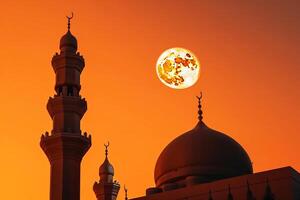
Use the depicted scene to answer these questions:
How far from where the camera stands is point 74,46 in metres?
24.2

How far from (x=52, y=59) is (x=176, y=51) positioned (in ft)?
17.4

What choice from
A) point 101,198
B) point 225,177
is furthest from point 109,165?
point 225,177

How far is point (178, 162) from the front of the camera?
80.4 ft

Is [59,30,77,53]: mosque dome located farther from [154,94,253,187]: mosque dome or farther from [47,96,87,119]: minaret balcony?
[154,94,253,187]: mosque dome

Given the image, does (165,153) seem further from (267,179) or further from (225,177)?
(267,179)

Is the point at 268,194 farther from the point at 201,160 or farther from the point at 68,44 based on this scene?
the point at 68,44

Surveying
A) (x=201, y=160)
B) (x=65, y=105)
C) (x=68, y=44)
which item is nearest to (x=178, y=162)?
(x=201, y=160)

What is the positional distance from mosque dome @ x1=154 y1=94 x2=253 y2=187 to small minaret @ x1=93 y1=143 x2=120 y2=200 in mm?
4615

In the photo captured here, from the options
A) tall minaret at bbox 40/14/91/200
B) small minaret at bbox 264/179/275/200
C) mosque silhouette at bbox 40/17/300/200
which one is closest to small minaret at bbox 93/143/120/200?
mosque silhouette at bbox 40/17/300/200

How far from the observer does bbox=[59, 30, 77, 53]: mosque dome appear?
2388 centimetres

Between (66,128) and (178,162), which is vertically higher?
(66,128)

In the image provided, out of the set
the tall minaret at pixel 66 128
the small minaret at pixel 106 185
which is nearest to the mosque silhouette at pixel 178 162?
the tall minaret at pixel 66 128

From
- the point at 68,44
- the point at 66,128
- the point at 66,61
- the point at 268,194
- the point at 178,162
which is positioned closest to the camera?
the point at 268,194

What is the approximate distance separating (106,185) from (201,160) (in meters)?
6.61
